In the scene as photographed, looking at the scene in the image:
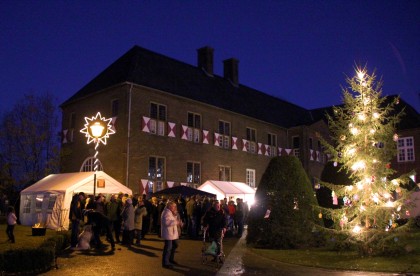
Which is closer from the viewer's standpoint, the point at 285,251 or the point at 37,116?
the point at 285,251

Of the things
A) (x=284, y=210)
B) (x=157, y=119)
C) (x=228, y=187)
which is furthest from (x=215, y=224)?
(x=157, y=119)

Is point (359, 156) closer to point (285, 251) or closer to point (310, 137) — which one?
point (285, 251)

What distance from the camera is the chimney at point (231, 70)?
34969mm

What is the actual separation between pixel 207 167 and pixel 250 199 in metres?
3.36

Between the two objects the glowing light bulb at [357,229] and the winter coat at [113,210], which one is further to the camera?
the winter coat at [113,210]

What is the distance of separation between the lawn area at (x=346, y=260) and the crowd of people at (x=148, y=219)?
6.49ft

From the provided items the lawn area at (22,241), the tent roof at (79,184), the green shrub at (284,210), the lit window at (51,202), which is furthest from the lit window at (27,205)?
the green shrub at (284,210)

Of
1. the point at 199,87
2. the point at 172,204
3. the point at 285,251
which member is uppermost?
the point at 199,87

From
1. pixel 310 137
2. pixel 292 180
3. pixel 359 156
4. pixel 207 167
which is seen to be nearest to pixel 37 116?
pixel 207 167

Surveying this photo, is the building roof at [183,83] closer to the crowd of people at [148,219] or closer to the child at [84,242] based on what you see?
the crowd of people at [148,219]

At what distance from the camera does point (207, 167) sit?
27.2 m

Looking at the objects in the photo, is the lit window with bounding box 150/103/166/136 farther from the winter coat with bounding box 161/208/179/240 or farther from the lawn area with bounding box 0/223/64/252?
the winter coat with bounding box 161/208/179/240

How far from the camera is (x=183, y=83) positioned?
2739 cm

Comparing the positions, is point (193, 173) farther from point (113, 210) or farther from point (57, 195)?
point (113, 210)
